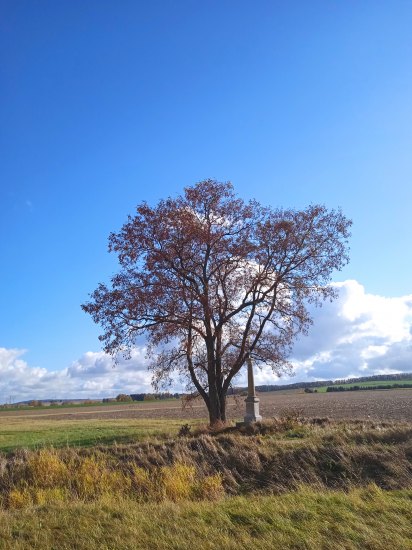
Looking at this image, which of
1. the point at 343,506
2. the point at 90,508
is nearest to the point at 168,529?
the point at 90,508

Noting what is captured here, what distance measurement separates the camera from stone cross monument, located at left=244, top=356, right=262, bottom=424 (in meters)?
23.9

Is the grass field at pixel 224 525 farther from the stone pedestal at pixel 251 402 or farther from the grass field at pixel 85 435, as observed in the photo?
the stone pedestal at pixel 251 402

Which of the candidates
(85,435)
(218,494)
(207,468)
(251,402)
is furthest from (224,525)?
(85,435)

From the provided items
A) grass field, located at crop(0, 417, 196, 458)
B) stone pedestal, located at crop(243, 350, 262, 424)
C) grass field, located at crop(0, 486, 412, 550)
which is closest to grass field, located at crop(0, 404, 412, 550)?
grass field, located at crop(0, 486, 412, 550)

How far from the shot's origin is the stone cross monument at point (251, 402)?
23.9m

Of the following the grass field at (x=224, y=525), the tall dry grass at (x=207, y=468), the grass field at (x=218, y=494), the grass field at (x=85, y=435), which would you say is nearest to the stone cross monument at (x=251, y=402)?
the grass field at (x=85, y=435)

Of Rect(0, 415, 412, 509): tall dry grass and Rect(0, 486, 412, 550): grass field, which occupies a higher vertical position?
Rect(0, 415, 412, 509): tall dry grass

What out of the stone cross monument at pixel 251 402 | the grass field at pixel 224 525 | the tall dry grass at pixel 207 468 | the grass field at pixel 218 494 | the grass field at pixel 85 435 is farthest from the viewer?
the stone cross monument at pixel 251 402

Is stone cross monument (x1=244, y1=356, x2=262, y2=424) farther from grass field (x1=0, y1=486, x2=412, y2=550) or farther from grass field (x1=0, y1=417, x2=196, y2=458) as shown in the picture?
grass field (x1=0, y1=486, x2=412, y2=550)

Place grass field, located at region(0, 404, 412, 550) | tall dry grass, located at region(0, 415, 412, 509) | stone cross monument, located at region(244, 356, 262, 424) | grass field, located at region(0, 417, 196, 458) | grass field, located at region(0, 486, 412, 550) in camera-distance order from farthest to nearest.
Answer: stone cross monument, located at region(244, 356, 262, 424)
grass field, located at region(0, 417, 196, 458)
tall dry grass, located at region(0, 415, 412, 509)
grass field, located at region(0, 404, 412, 550)
grass field, located at region(0, 486, 412, 550)

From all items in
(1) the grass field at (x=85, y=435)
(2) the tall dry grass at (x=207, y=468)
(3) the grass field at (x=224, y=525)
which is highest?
(1) the grass field at (x=85, y=435)

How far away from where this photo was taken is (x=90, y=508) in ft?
28.4

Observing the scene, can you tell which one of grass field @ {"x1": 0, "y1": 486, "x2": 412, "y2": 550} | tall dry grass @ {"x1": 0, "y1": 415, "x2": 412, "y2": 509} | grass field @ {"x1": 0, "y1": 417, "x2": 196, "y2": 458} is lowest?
grass field @ {"x1": 0, "y1": 486, "x2": 412, "y2": 550}

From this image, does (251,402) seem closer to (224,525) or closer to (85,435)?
(85,435)
